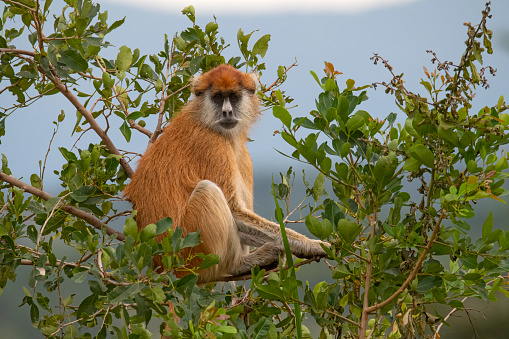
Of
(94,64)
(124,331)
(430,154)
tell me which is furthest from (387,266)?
(94,64)

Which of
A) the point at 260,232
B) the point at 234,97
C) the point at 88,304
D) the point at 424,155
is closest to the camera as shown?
the point at 424,155

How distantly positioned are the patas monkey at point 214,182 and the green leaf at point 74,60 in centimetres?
95

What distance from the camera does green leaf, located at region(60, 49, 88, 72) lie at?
283cm

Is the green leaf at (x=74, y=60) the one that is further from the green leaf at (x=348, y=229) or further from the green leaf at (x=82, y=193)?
the green leaf at (x=348, y=229)

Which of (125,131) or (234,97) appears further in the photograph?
(234,97)

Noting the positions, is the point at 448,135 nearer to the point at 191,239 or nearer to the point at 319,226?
the point at 319,226

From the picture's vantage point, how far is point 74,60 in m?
2.85

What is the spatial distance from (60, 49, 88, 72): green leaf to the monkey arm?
1380mm

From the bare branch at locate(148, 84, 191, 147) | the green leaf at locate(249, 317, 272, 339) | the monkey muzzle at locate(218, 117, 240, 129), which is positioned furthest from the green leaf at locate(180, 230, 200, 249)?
the monkey muzzle at locate(218, 117, 240, 129)

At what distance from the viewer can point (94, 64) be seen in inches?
140

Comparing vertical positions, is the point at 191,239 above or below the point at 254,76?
below

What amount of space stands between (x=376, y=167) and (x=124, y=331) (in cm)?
142

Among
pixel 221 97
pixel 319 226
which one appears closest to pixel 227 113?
pixel 221 97

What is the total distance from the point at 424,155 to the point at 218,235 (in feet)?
5.91
